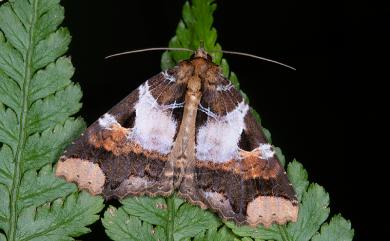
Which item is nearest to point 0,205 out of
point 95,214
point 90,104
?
point 95,214

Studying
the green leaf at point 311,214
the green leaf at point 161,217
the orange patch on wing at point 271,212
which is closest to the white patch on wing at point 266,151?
the orange patch on wing at point 271,212

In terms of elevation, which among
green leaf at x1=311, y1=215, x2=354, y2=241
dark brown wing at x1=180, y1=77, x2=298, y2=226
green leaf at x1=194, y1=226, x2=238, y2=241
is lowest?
green leaf at x1=194, y1=226, x2=238, y2=241

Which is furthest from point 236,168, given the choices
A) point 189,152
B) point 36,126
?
point 36,126

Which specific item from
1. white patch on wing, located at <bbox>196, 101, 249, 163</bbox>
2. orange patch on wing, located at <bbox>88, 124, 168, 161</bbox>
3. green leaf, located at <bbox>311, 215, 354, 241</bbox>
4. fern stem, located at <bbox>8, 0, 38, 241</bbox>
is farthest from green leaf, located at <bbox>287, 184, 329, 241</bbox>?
fern stem, located at <bbox>8, 0, 38, 241</bbox>

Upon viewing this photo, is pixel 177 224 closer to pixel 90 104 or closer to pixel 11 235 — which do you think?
pixel 11 235

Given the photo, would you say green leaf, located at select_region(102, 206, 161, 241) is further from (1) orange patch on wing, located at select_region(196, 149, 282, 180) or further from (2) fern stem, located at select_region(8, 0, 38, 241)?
(1) orange patch on wing, located at select_region(196, 149, 282, 180)

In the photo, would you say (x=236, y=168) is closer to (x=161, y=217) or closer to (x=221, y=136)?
(x=221, y=136)
